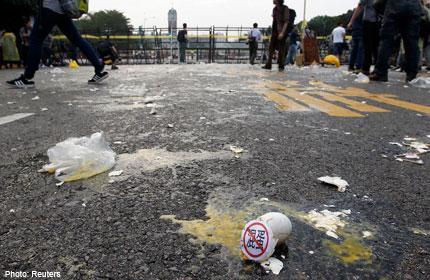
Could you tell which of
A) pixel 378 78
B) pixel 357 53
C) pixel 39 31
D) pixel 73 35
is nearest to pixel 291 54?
pixel 357 53

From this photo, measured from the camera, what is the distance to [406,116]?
12.0ft

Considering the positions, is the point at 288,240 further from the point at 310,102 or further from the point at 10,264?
the point at 310,102

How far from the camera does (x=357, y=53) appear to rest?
10.9m

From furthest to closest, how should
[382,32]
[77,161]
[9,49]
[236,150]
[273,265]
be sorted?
[9,49]
[382,32]
[236,150]
[77,161]
[273,265]

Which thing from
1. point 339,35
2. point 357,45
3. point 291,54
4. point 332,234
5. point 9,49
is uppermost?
point 339,35

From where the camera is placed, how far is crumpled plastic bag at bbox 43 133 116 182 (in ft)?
6.09

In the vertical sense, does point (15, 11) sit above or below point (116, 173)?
above

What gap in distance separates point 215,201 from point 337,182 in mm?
620

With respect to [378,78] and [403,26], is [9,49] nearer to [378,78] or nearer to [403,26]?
[378,78]

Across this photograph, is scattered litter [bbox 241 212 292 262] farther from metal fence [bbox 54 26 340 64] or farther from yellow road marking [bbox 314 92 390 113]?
metal fence [bbox 54 26 340 64]

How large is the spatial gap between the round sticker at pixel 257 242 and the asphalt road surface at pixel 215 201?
0.04 metres

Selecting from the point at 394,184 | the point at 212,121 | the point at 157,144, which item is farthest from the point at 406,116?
the point at 157,144

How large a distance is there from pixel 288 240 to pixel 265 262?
0.54 ft

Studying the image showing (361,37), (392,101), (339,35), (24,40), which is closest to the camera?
(392,101)
